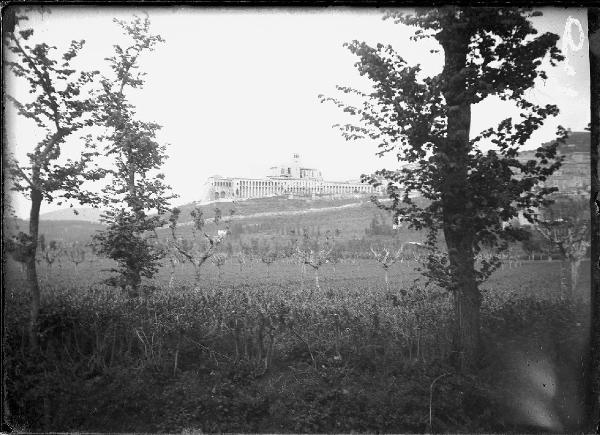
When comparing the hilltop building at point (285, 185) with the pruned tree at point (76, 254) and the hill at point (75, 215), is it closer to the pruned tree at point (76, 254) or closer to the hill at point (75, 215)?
the hill at point (75, 215)

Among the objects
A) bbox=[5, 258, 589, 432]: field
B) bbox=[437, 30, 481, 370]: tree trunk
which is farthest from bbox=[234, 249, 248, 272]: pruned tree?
bbox=[437, 30, 481, 370]: tree trunk

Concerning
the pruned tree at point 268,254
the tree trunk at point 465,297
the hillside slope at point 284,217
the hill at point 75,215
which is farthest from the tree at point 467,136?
the hill at point 75,215

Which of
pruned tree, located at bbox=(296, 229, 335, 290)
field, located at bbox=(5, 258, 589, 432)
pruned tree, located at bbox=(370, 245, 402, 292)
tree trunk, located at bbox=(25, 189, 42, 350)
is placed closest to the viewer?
field, located at bbox=(5, 258, 589, 432)

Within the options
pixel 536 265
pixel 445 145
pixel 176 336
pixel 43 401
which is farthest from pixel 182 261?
pixel 536 265

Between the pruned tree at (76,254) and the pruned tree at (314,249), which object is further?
the pruned tree at (314,249)

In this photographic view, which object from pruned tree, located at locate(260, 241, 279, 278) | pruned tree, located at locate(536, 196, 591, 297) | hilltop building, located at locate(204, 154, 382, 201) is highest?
hilltop building, located at locate(204, 154, 382, 201)

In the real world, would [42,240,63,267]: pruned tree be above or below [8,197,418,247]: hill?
below

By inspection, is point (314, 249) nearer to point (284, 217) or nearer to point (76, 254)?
point (284, 217)

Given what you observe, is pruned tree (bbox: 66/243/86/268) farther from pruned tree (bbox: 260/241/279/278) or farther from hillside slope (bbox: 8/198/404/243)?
pruned tree (bbox: 260/241/279/278)
